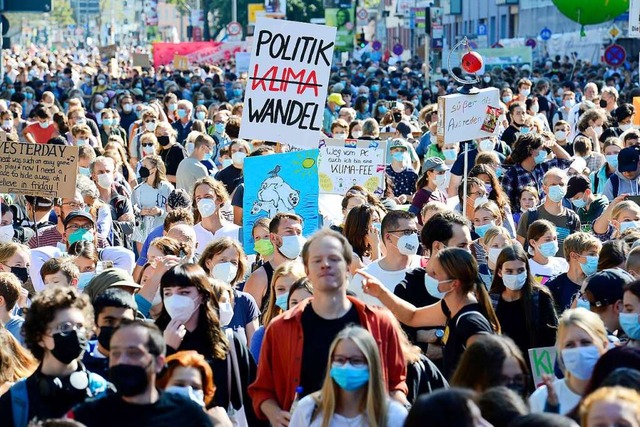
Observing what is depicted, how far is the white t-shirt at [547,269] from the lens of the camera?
29.8 ft

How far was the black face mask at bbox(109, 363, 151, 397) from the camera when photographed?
516 centimetres

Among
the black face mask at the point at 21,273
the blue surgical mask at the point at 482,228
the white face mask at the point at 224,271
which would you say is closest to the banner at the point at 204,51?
the blue surgical mask at the point at 482,228

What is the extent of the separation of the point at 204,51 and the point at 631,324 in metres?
45.8

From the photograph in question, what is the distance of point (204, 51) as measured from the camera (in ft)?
169

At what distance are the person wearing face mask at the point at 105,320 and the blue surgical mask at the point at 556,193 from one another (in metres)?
4.95

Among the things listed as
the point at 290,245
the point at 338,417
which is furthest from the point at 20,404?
the point at 290,245

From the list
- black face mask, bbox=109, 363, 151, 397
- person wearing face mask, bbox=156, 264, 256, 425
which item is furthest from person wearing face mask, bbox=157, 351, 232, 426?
person wearing face mask, bbox=156, 264, 256, 425

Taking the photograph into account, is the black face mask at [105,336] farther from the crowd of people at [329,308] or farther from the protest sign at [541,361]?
the protest sign at [541,361]

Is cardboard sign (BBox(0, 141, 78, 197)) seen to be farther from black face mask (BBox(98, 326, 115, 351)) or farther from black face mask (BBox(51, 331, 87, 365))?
black face mask (BBox(51, 331, 87, 365))

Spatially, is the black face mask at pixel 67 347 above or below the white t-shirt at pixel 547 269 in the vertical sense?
above

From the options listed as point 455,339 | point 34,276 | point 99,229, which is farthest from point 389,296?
point 99,229

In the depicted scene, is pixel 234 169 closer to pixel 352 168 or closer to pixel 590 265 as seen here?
pixel 352 168

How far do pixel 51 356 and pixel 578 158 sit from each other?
355 inches

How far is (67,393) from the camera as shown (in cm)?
567
